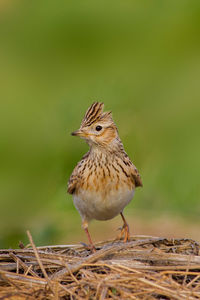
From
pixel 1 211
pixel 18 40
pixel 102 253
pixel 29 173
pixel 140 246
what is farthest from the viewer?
pixel 18 40

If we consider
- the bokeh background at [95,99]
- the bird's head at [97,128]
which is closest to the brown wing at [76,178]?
the bird's head at [97,128]

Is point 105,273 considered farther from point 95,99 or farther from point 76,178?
point 95,99

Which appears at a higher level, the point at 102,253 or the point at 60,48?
the point at 60,48

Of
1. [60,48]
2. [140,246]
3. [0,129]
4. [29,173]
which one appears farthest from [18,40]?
[140,246]

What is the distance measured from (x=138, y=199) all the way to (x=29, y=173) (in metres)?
1.95

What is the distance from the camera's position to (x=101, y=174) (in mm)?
5281

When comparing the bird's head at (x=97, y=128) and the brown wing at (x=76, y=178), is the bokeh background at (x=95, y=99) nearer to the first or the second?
the brown wing at (x=76, y=178)

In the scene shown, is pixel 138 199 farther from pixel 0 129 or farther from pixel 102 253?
pixel 102 253

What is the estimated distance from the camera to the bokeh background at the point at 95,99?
26.0 feet

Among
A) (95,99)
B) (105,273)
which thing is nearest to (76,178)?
(105,273)

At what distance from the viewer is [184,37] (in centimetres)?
1007

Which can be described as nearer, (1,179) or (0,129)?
(1,179)

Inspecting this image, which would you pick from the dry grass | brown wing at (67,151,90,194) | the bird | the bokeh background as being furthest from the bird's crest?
the bokeh background

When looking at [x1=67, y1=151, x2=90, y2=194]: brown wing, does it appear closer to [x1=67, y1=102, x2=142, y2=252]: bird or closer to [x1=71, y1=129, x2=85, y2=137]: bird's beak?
[x1=67, y1=102, x2=142, y2=252]: bird
